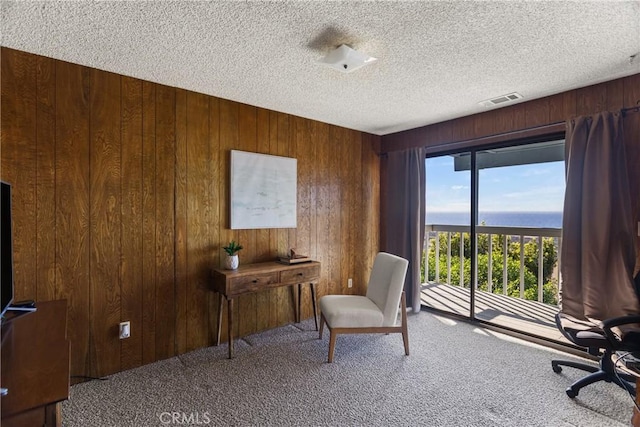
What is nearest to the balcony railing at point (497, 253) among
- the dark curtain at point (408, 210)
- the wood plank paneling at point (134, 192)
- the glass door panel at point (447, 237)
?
the glass door panel at point (447, 237)

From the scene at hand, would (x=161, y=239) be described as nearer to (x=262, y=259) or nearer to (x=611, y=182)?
(x=262, y=259)

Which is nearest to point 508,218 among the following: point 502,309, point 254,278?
point 502,309

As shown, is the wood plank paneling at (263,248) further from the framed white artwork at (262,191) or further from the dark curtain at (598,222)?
the dark curtain at (598,222)

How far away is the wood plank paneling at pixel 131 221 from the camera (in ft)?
7.57

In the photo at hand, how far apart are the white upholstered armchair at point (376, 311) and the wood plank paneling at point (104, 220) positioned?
66.0 inches

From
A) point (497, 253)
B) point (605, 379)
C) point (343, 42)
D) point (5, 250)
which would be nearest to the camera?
point (5, 250)

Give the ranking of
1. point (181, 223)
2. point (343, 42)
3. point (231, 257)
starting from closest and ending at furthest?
point (343, 42) < point (181, 223) < point (231, 257)

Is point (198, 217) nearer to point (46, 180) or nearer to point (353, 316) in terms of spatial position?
point (46, 180)

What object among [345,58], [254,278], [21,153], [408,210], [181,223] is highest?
[345,58]

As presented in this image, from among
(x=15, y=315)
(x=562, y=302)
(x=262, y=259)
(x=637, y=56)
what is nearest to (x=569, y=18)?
(x=637, y=56)

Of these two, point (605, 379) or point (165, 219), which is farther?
point (165, 219)

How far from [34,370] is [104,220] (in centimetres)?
144

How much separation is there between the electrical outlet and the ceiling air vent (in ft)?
11.9

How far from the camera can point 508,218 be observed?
11.6 ft
